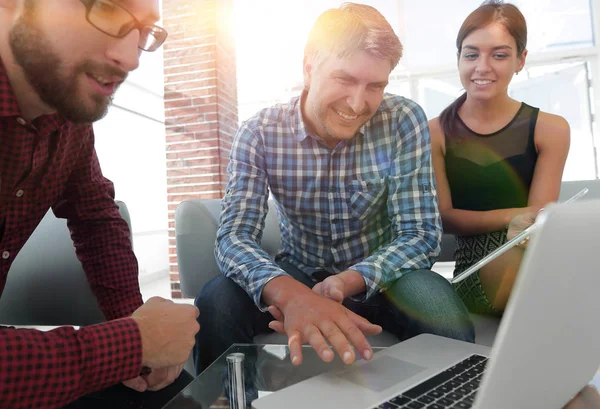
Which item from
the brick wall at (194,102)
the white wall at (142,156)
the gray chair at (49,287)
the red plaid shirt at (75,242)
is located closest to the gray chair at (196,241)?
the gray chair at (49,287)

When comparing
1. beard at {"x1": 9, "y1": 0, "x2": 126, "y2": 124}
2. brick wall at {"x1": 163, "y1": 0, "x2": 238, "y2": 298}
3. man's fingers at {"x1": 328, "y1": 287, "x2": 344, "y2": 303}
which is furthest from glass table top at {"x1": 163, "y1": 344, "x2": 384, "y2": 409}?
brick wall at {"x1": 163, "y1": 0, "x2": 238, "y2": 298}

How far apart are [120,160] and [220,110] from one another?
1759 mm

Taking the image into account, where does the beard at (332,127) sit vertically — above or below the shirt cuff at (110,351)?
above

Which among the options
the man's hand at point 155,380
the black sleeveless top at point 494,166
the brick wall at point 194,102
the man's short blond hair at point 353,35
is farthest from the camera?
the brick wall at point 194,102

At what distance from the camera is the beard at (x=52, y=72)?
0.79 m

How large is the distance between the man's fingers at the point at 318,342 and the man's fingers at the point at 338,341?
0.01 meters

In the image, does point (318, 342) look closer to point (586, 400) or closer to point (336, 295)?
point (336, 295)

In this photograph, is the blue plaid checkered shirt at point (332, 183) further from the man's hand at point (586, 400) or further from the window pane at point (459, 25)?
the window pane at point (459, 25)

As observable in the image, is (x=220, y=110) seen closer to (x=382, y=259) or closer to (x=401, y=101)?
(x=401, y=101)

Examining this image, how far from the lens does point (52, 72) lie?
823 mm

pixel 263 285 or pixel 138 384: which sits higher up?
pixel 263 285

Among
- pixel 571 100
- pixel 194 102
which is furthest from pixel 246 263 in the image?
pixel 571 100

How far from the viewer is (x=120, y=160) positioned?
454 centimetres

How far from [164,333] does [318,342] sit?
23 centimetres
